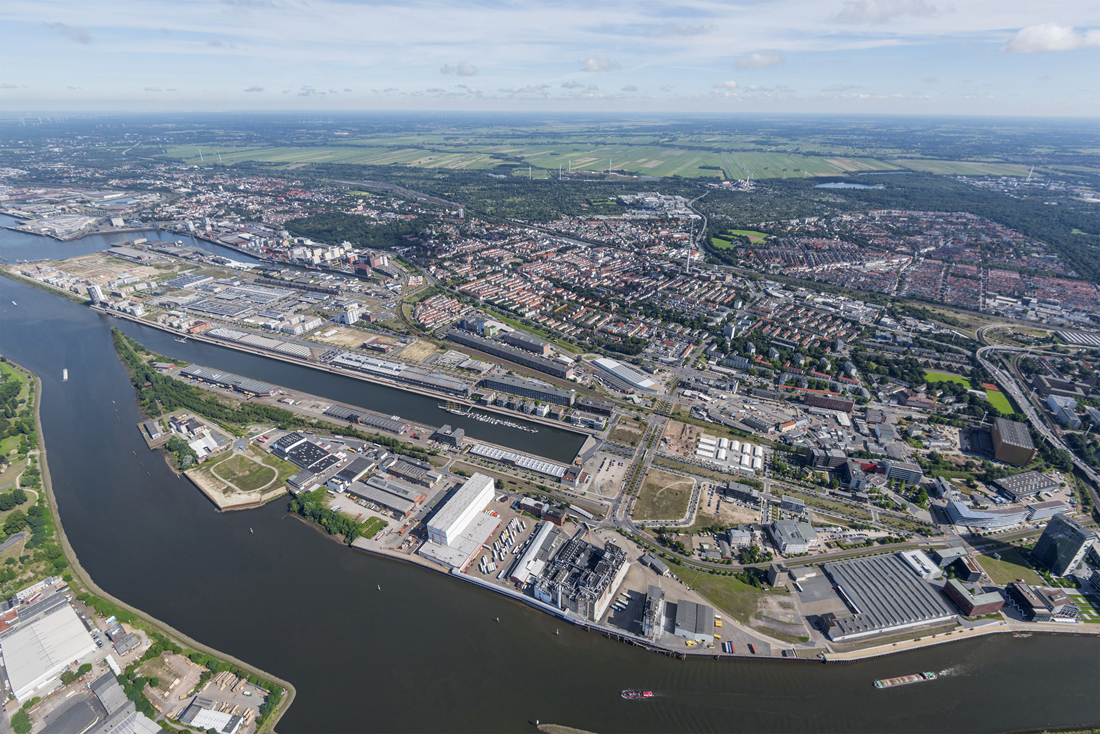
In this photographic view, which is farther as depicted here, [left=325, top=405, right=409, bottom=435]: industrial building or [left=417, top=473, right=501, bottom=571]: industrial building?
[left=325, top=405, right=409, bottom=435]: industrial building

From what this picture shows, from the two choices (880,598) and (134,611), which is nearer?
(134,611)

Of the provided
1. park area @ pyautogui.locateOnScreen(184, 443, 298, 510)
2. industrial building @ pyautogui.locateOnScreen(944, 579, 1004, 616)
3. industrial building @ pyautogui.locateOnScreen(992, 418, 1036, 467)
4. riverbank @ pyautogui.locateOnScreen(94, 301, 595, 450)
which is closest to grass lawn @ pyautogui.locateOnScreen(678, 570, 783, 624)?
industrial building @ pyautogui.locateOnScreen(944, 579, 1004, 616)

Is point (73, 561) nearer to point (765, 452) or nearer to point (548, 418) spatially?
point (548, 418)

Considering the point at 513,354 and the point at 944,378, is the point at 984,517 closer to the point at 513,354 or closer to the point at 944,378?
the point at 944,378

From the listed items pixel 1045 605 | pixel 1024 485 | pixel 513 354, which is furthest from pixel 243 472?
pixel 1024 485

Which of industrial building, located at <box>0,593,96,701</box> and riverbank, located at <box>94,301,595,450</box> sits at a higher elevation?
riverbank, located at <box>94,301,595,450</box>

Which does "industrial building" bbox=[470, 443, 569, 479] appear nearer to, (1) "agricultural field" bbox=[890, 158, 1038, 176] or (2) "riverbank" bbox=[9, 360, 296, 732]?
(2) "riverbank" bbox=[9, 360, 296, 732]

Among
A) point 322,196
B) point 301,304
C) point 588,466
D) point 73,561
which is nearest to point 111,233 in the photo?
point 322,196
